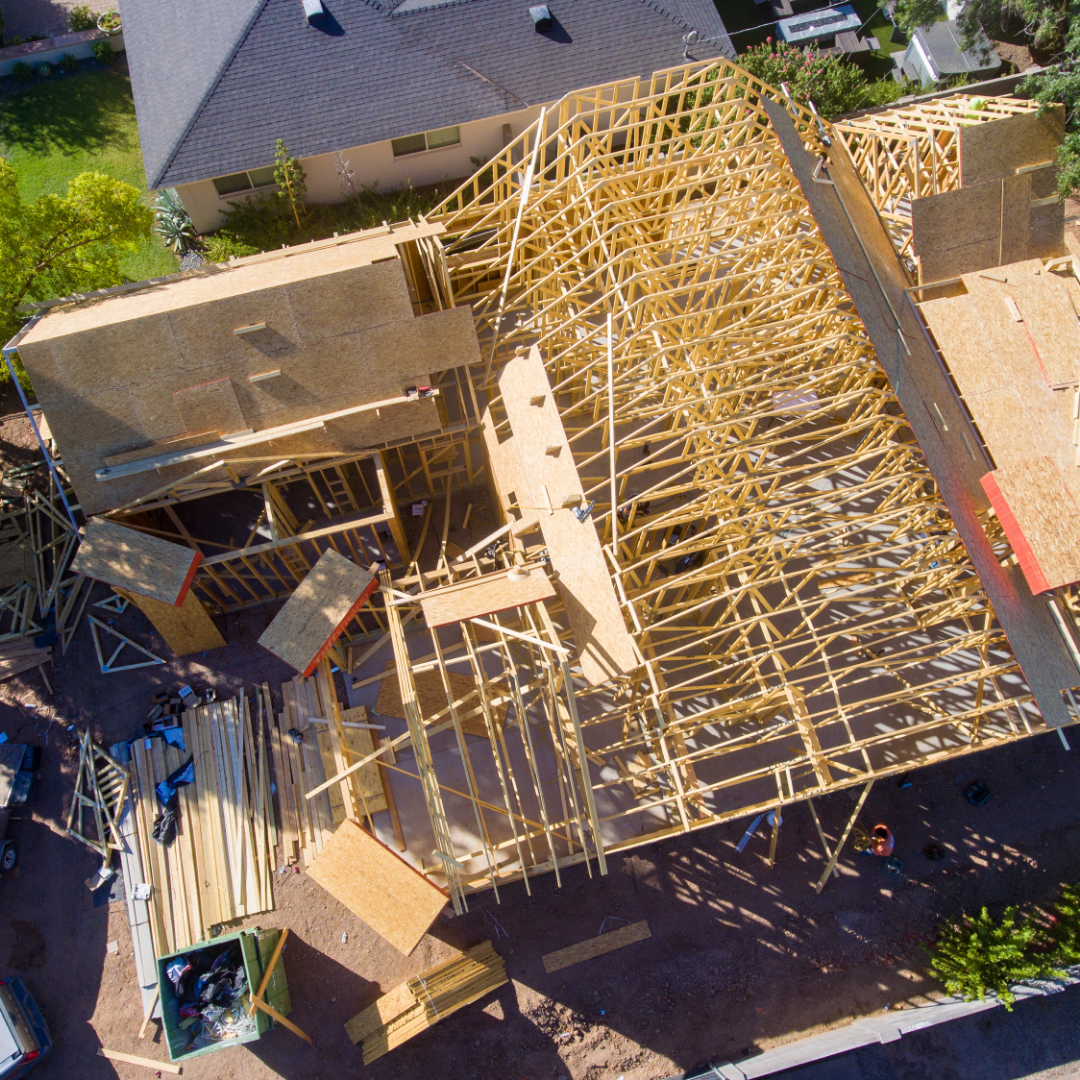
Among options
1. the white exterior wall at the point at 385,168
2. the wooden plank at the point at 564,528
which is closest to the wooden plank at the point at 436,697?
the wooden plank at the point at 564,528

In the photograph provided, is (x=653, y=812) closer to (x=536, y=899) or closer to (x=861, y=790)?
(x=536, y=899)

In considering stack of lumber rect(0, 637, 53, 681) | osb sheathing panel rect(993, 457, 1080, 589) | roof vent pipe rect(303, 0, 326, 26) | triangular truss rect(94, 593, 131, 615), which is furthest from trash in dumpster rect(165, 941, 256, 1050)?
roof vent pipe rect(303, 0, 326, 26)

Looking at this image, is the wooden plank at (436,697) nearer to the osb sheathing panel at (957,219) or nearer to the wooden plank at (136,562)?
the wooden plank at (136,562)

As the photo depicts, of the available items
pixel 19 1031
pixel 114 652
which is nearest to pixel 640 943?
pixel 19 1031

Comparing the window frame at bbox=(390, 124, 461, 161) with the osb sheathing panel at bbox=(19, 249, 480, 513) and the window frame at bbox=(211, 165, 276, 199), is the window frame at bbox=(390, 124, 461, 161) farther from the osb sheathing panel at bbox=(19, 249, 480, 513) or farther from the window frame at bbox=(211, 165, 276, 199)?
the osb sheathing panel at bbox=(19, 249, 480, 513)

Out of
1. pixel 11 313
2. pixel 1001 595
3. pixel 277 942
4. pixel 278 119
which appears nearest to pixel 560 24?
pixel 278 119

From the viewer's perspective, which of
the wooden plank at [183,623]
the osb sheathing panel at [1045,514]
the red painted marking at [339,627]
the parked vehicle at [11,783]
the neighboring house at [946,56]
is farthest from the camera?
the neighboring house at [946,56]
